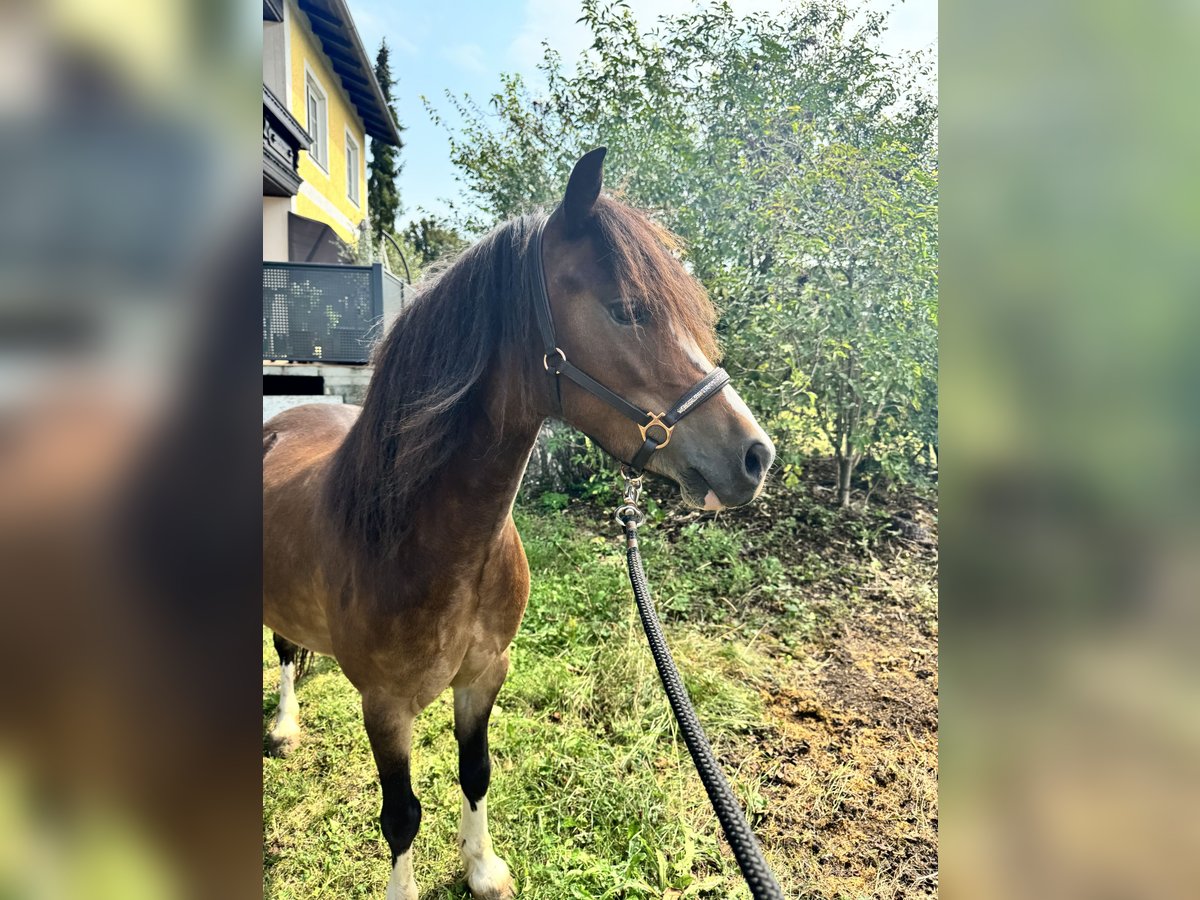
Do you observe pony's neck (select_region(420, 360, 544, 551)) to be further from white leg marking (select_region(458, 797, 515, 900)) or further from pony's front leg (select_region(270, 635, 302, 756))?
pony's front leg (select_region(270, 635, 302, 756))

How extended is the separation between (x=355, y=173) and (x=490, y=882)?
14.2 m

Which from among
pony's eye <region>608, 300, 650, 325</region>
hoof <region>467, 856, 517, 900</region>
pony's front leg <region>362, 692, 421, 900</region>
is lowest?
hoof <region>467, 856, 517, 900</region>

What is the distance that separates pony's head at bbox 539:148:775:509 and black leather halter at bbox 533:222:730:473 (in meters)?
0.01

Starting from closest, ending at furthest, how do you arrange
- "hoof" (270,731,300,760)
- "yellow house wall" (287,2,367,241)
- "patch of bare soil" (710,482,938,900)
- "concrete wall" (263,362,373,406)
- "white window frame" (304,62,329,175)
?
"patch of bare soil" (710,482,938,900) < "hoof" (270,731,300,760) < "concrete wall" (263,362,373,406) < "yellow house wall" (287,2,367,241) < "white window frame" (304,62,329,175)

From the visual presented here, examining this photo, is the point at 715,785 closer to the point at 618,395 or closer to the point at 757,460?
the point at 757,460

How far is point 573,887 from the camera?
2.09 m

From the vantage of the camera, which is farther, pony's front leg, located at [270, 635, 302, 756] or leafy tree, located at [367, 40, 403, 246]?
leafy tree, located at [367, 40, 403, 246]

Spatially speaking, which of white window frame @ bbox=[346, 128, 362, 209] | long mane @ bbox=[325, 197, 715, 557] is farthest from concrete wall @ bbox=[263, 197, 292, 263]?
long mane @ bbox=[325, 197, 715, 557]

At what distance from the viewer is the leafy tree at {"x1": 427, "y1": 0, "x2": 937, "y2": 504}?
4.25m

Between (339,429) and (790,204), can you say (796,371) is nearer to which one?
(790,204)

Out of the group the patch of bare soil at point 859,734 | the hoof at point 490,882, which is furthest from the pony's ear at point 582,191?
the patch of bare soil at point 859,734
